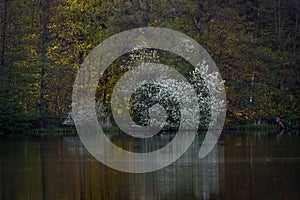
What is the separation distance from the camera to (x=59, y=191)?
54.3 feet

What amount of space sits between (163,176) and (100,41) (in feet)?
73.5

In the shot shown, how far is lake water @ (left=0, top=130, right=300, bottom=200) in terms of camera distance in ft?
52.5

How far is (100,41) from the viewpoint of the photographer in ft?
133

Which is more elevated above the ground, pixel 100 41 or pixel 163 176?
pixel 100 41

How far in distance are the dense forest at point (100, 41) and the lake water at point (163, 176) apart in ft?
34.0

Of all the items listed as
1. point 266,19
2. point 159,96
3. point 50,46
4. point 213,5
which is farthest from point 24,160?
point 266,19

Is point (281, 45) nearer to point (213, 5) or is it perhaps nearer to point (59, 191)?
point (213, 5)

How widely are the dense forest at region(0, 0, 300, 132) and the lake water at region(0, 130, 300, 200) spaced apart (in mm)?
→ 10370

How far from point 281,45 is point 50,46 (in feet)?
44.4

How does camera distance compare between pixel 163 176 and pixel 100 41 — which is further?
pixel 100 41

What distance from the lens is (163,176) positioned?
19.0 metres

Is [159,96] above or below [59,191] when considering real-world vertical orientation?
above

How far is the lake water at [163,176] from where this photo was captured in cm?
1599

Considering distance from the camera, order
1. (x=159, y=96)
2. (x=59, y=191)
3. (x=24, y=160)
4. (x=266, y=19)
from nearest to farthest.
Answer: (x=59, y=191) → (x=24, y=160) → (x=159, y=96) → (x=266, y=19)
